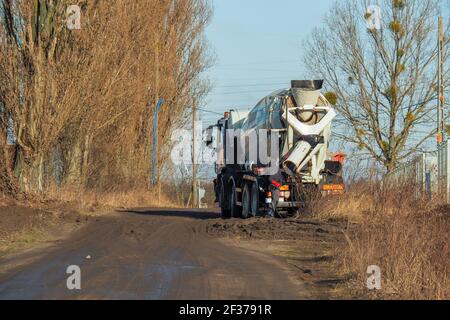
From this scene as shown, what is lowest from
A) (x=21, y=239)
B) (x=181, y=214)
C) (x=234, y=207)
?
(x=21, y=239)

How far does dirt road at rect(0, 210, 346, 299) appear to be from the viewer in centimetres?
1054

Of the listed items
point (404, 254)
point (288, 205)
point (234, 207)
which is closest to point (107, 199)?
point (234, 207)

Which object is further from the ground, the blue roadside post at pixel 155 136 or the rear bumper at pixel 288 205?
the blue roadside post at pixel 155 136

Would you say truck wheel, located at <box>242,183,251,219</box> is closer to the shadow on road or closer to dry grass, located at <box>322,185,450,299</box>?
the shadow on road

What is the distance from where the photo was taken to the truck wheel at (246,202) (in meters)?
25.4

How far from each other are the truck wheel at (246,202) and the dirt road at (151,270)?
593 centimetres

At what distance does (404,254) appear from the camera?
1150cm

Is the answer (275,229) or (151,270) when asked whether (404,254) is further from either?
(275,229)

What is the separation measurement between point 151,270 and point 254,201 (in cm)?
1215

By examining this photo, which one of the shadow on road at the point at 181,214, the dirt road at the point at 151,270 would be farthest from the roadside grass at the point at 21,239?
the shadow on road at the point at 181,214

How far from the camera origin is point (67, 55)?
29.2 m

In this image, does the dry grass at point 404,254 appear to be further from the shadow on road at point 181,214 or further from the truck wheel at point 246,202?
the shadow on road at point 181,214

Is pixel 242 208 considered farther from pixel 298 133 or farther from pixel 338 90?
pixel 338 90
